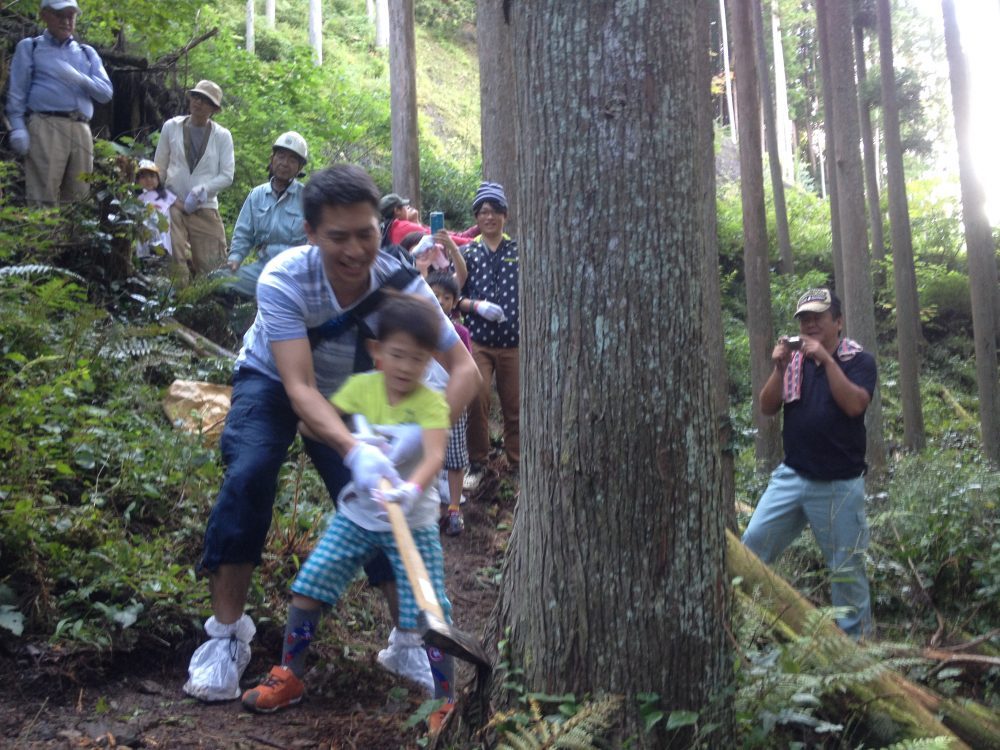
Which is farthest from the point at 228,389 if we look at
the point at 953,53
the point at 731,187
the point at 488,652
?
the point at 731,187

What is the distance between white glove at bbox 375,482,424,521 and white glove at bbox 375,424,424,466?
8.5 inches

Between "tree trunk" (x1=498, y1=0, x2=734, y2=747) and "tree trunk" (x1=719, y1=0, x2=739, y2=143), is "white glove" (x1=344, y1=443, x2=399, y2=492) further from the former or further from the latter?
"tree trunk" (x1=719, y1=0, x2=739, y2=143)

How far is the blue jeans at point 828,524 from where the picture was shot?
5730 mm

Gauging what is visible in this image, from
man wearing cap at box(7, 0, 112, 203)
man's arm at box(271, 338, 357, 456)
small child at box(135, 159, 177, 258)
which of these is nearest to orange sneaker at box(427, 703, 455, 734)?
man's arm at box(271, 338, 357, 456)

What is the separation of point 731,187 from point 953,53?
20.6 metres

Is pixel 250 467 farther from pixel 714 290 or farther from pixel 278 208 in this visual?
pixel 278 208

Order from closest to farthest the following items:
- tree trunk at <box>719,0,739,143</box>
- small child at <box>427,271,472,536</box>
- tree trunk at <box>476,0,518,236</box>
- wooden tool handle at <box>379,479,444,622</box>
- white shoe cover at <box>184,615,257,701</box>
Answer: wooden tool handle at <box>379,479,444,622</box> → white shoe cover at <box>184,615,257,701</box> → small child at <box>427,271,472,536</box> → tree trunk at <box>476,0,518,236</box> → tree trunk at <box>719,0,739,143</box>

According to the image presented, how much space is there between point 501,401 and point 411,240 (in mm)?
1519

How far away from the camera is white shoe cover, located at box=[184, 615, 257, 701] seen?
13.0 ft

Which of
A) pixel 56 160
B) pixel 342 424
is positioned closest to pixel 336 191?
pixel 342 424

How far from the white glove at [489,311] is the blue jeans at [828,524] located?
2542 mm

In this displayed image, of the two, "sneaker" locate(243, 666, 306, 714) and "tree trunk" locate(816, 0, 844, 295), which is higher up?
"tree trunk" locate(816, 0, 844, 295)

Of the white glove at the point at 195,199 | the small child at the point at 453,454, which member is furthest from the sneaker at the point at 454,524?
the white glove at the point at 195,199

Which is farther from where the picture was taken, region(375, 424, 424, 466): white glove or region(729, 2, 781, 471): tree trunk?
region(729, 2, 781, 471): tree trunk
